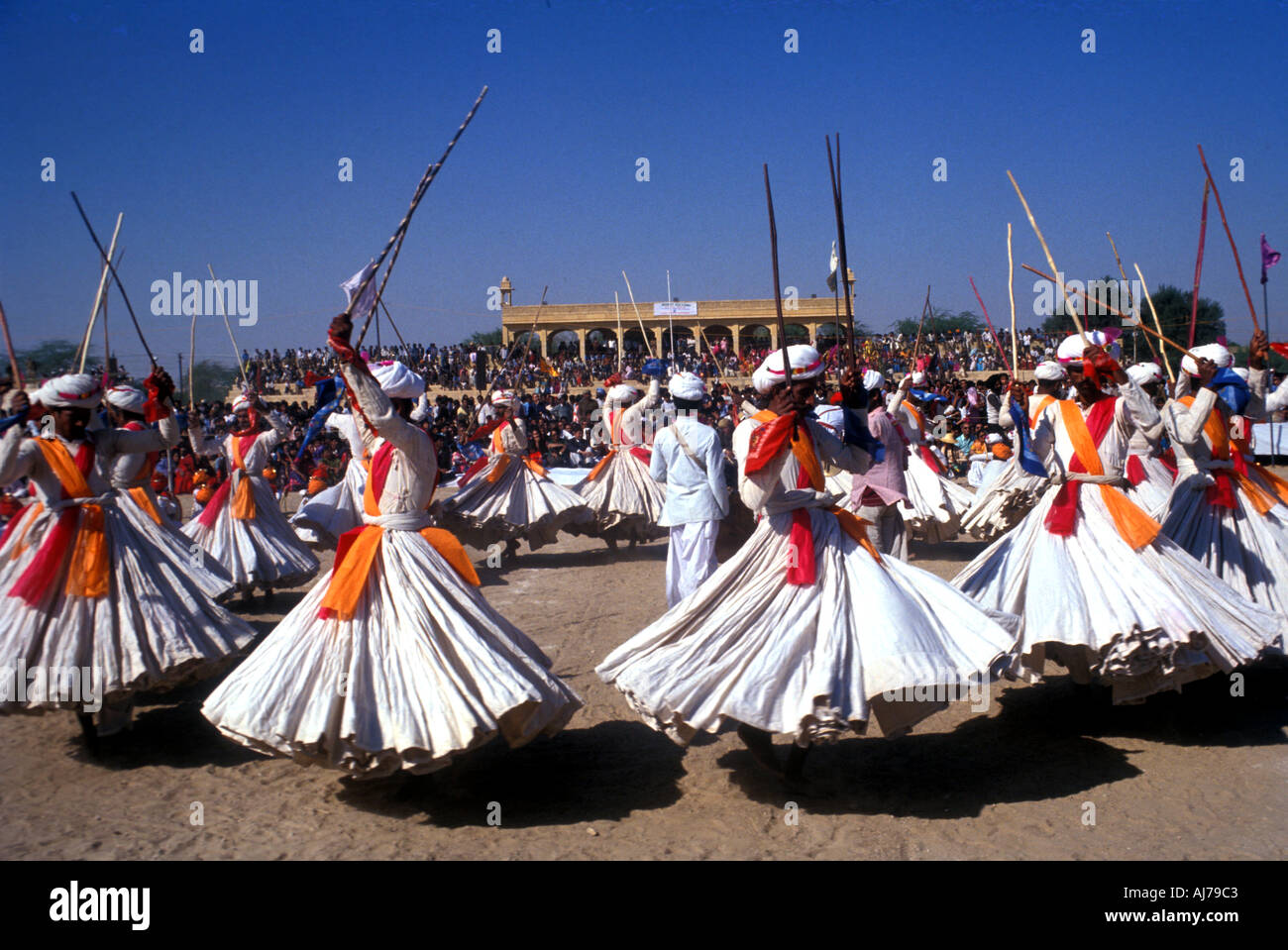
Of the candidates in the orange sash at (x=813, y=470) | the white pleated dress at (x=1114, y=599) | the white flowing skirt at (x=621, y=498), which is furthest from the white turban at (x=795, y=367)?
the white flowing skirt at (x=621, y=498)

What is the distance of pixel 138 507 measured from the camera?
27.3 feet

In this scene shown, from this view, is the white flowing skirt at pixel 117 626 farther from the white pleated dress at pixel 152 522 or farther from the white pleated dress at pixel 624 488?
the white pleated dress at pixel 624 488

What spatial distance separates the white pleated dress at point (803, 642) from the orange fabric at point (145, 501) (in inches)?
205

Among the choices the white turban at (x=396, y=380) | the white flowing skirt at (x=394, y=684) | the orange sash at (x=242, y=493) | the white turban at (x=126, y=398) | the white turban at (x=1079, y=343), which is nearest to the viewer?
the white flowing skirt at (x=394, y=684)

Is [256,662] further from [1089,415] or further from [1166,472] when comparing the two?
[1166,472]

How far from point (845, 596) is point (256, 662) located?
288cm

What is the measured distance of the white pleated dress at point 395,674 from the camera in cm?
470

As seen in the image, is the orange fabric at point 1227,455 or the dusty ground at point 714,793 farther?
the orange fabric at point 1227,455

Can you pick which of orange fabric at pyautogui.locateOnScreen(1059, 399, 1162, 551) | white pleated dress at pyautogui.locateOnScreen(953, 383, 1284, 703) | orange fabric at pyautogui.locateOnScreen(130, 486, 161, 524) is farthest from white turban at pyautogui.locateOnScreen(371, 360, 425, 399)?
orange fabric at pyautogui.locateOnScreen(130, 486, 161, 524)

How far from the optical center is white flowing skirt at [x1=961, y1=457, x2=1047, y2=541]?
11305mm

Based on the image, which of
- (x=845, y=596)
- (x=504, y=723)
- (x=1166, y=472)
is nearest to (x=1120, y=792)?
(x=845, y=596)

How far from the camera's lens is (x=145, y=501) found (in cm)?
872

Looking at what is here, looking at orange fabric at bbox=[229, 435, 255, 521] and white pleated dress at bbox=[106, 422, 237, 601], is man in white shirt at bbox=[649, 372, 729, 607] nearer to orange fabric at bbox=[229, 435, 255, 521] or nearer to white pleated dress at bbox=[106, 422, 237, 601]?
white pleated dress at bbox=[106, 422, 237, 601]
